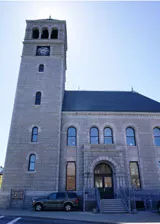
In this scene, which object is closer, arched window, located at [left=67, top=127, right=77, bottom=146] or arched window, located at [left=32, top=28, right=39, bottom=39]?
arched window, located at [left=67, top=127, right=77, bottom=146]

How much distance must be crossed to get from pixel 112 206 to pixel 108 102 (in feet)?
43.1

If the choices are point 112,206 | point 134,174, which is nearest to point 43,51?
point 134,174

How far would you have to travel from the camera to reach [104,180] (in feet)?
61.7

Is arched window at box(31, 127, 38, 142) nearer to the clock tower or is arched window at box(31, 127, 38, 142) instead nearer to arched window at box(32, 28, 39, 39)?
the clock tower

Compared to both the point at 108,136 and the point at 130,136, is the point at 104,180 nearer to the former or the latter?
the point at 108,136

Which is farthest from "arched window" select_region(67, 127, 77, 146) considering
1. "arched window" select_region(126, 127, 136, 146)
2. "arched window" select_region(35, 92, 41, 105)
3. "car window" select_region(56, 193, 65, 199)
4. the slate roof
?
"arched window" select_region(126, 127, 136, 146)

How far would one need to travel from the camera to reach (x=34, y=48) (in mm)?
25547

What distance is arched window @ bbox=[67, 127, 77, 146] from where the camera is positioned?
2022cm

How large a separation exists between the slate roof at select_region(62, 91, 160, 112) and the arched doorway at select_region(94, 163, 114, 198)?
7.02 meters

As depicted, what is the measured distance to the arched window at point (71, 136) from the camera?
20.2 m

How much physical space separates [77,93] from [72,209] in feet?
52.8

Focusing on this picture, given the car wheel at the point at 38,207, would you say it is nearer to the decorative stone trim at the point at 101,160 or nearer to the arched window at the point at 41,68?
the decorative stone trim at the point at 101,160

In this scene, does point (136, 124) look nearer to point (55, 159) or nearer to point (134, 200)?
point (134, 200)

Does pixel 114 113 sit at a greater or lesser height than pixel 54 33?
lesser
